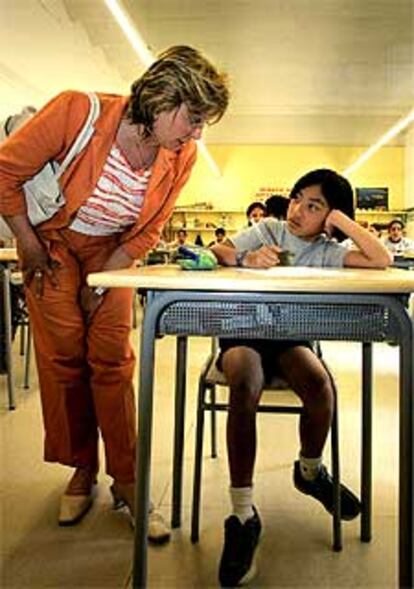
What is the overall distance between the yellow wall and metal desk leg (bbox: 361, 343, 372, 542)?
35.9ft

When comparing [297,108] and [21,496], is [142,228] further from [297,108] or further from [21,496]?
[297,108]

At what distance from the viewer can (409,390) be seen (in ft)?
3.80

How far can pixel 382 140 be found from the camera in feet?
36.3

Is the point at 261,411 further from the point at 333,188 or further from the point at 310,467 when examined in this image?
the point at 333,188

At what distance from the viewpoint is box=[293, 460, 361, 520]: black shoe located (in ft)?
5.39

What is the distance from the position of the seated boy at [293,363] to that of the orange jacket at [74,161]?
22 cm

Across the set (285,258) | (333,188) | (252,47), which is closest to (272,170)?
(252,47)

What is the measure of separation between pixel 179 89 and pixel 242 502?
0.90 meters

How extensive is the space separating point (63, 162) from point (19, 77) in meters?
7.40

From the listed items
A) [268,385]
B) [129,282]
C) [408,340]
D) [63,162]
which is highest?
[63,162]

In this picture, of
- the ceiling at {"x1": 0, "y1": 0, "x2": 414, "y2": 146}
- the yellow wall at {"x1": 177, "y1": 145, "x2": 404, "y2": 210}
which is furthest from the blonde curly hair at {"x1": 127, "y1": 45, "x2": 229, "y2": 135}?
the yellow wall at {"x1": 177, "y1": 145, "x2": 404, "y2": 210}

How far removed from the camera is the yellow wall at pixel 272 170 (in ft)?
40.8

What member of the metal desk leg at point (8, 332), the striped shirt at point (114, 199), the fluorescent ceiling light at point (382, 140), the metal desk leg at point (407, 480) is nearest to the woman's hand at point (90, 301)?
the striped shirt at point (114, 199)

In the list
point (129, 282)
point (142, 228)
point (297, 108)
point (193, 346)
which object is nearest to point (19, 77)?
point (297, 108)
